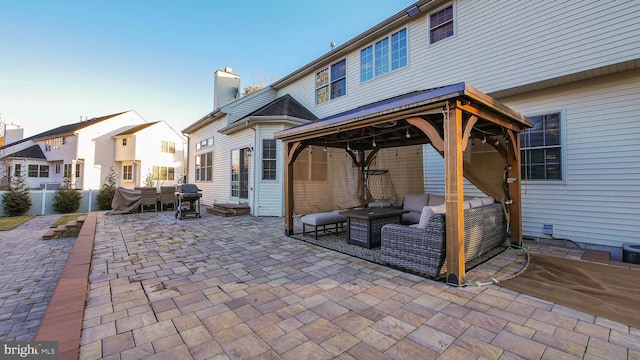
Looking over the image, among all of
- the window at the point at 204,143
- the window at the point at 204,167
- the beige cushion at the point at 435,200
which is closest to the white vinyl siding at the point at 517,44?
the beige cushion at the point at 435,200

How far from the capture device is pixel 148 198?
9.76m

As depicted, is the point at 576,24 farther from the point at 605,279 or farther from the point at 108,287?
the point at 108,287

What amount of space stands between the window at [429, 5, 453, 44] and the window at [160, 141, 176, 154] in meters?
20.4

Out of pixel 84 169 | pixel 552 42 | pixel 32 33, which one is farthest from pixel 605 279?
pixel 84 169

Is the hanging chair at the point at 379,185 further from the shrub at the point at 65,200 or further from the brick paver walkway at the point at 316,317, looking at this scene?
the shrub at the point at 65,200

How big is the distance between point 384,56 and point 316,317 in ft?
24.1

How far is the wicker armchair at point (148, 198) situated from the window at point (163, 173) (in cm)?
1127

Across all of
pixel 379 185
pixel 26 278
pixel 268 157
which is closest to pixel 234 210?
pixel 268 157

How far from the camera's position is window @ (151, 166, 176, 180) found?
1966 cm

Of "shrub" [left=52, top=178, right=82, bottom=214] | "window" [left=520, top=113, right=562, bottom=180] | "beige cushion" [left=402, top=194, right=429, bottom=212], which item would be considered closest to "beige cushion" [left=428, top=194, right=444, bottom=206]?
"beige cushion" [left=402, top=194, right=429, bottom=212]

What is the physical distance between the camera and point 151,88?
1371 centimetres

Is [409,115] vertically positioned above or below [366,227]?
above

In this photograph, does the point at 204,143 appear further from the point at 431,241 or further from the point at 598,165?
the point at 598,165

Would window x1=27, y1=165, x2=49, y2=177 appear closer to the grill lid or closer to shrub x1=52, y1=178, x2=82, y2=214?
shrub x1=52, y1=178, x2=82, y2=214
